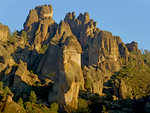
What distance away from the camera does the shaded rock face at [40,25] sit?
420 feet

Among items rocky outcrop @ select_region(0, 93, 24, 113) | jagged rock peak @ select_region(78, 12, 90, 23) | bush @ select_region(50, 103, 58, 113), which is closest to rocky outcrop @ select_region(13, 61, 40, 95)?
bush @ select_region(50, 103, 58, 113)

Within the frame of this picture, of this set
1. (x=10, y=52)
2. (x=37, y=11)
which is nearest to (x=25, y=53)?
(x=10, y=52)

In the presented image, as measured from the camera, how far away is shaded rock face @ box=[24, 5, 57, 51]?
128 m

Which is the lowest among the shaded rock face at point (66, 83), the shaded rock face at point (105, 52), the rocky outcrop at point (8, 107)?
the rocky outcrop at point (8, 107)

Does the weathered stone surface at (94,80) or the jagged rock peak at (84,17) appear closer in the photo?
the weathered stone surface at (94,80)

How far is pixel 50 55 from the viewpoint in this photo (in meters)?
88.2

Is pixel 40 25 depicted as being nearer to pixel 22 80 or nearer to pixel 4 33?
pixel 4 33

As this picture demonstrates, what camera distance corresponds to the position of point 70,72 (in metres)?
62.5

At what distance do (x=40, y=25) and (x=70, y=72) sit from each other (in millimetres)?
75885

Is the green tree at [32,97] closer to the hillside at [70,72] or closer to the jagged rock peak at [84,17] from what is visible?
the hillside at [70,72]

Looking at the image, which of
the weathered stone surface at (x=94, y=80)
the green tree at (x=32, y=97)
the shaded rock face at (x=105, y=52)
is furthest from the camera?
the shaded rock face at (x=105, y=52)

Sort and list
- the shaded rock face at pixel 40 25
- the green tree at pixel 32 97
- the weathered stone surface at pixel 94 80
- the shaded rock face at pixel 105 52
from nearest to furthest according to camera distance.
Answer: the green tree at pixel 32 97 → the weathered stone surface at pixel 94 80 → the shaded rock face at pixel 105 52 → the shaded rock face at pixel 40 25

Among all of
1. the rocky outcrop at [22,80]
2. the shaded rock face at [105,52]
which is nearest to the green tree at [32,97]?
the rocky outcrop at [22,80]

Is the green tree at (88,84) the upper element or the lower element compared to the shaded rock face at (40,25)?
lower
